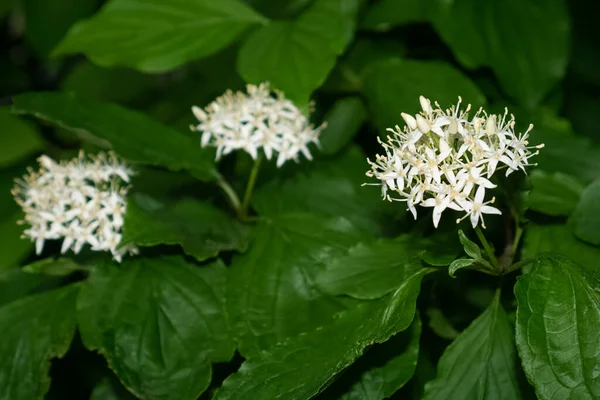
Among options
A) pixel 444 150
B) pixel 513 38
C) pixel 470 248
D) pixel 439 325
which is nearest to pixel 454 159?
pixel 444 150

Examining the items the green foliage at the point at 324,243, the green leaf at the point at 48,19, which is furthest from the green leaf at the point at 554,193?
the green leaf at the point at 48,19

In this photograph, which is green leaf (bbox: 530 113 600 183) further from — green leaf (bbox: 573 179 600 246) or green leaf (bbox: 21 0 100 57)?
green leaf (bbox: 21 0 100 57)

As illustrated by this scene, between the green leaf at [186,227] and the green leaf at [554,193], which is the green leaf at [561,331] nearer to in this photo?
the green leaf at [554,193]

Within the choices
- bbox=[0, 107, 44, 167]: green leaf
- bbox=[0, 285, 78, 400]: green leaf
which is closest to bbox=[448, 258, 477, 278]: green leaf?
bbox=[0, 285, 78, 400]: green leaf

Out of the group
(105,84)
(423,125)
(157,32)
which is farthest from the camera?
(105,84)

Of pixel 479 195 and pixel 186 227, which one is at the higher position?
pixel 479 195

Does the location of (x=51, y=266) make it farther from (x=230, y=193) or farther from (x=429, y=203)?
(x=429, y=203)
